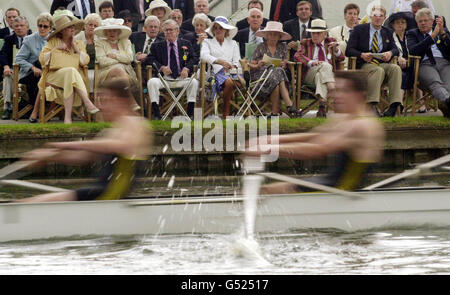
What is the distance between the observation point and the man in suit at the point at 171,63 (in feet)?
44.6

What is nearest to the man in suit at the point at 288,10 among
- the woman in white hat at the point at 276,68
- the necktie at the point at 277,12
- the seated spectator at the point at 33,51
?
the necktie at the point at 277,12

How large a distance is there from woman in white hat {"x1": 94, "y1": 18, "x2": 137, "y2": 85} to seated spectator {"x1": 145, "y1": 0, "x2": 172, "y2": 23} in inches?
44.3

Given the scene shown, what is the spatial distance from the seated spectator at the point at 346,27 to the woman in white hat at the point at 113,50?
350cm

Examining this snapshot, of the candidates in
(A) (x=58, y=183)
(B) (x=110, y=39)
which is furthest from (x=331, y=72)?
(A) (x=58, y=183)

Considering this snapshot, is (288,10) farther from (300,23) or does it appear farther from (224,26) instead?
(224,26)

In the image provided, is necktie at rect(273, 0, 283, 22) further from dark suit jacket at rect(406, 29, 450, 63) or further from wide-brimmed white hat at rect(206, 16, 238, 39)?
dark suit jacket at rect(406, 29, 450, 63)

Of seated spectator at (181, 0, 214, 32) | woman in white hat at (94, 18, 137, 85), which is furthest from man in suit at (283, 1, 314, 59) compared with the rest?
woman in white hat at (94, 18, 137, 85)

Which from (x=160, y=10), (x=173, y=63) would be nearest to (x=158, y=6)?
(x=160, y=10)

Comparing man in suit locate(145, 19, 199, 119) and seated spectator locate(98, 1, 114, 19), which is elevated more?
seated spectator locate(98, 1, 114, 19)

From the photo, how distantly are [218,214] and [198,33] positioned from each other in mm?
6339

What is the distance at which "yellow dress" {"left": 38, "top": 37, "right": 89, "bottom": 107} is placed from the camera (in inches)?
520

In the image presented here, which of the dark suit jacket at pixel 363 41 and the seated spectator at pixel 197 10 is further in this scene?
the seated spectator at pixel 197 10

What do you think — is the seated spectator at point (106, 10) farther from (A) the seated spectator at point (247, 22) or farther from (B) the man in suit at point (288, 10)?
(B) the man in suit at point (288, 10)

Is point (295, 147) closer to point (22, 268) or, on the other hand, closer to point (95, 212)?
point (95, 212)
